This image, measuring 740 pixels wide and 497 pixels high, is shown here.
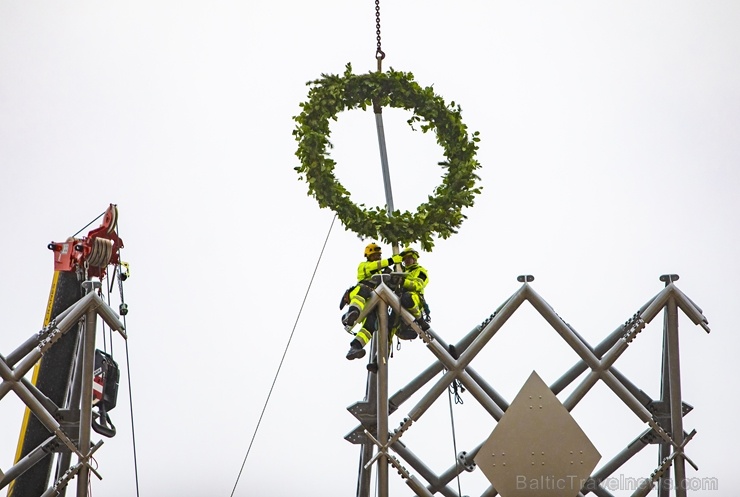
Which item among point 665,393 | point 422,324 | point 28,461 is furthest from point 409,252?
point 28,461

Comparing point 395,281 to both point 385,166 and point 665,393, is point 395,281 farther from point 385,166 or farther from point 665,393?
point 665,393

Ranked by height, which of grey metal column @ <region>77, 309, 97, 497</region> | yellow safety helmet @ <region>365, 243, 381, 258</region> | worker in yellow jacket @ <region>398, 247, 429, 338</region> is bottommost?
grey metal column @ <region>77, 309, 97, 497</region>

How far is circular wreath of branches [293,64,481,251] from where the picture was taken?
39.2 ft

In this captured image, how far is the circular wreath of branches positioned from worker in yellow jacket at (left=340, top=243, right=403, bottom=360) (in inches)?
7.5

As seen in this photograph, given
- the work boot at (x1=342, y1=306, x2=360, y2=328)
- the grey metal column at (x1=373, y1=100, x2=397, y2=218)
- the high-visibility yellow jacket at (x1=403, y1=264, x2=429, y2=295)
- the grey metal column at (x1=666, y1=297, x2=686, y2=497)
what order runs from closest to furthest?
the work boot at (x1=342, y1=306, x2=360, y2=328) → the high-visibility yellow jacket at (x1=403, y1=264, x2=429, y2=295) → the grey metal column at (x1=666, y1=297, x2=686, y2=497) → the grey metal column at (x1=373, y1=100, x2=397, y2=218)

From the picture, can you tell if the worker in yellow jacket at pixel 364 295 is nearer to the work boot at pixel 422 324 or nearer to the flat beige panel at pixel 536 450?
the work boot at pixel 422 324

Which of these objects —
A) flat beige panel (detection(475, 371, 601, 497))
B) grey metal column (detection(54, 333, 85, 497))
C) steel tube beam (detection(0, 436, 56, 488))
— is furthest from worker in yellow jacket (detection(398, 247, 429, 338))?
steel tube beam (detection(0, 436, 56, 488))

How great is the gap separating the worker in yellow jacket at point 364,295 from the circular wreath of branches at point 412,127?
190 millimetres

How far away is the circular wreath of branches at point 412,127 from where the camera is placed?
39.2ft

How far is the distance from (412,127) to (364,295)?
180 centimetres

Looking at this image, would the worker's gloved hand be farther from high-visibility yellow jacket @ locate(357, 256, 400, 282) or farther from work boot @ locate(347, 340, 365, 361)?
work boot @ locate(347, 340, 365, 361)

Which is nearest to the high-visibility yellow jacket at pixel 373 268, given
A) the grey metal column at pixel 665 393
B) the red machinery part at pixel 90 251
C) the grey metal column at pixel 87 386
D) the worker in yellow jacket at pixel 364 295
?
the worker in yellow jacket at pixel 364 295

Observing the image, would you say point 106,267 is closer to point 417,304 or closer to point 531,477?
point 417,304

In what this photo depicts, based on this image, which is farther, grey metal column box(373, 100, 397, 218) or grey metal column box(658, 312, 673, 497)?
grey metal column box(373, 100, 397, 218)
